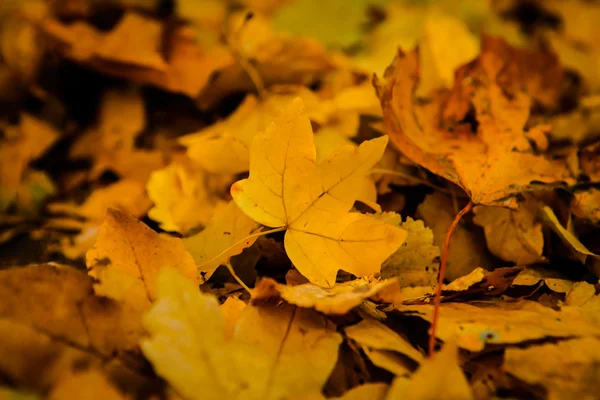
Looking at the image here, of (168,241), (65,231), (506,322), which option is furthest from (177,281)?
(65,231)

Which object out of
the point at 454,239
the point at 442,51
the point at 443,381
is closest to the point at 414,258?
the point at 454,239

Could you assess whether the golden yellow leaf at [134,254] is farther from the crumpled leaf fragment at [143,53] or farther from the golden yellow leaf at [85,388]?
the crumpled leaf fragment at [143,53]

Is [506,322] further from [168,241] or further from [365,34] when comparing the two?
[365,34]

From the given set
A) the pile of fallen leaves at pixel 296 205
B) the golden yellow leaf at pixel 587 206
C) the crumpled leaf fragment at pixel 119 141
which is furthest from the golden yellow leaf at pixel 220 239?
the golden yellow leaf at pixel 587 206

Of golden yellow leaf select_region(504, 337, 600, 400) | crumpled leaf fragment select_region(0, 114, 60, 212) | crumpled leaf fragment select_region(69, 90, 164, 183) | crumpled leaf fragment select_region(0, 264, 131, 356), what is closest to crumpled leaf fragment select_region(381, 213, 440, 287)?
golden yellow leaf select_region(504, 337, 600, 400)

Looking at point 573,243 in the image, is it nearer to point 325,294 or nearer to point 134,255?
point 325,294
